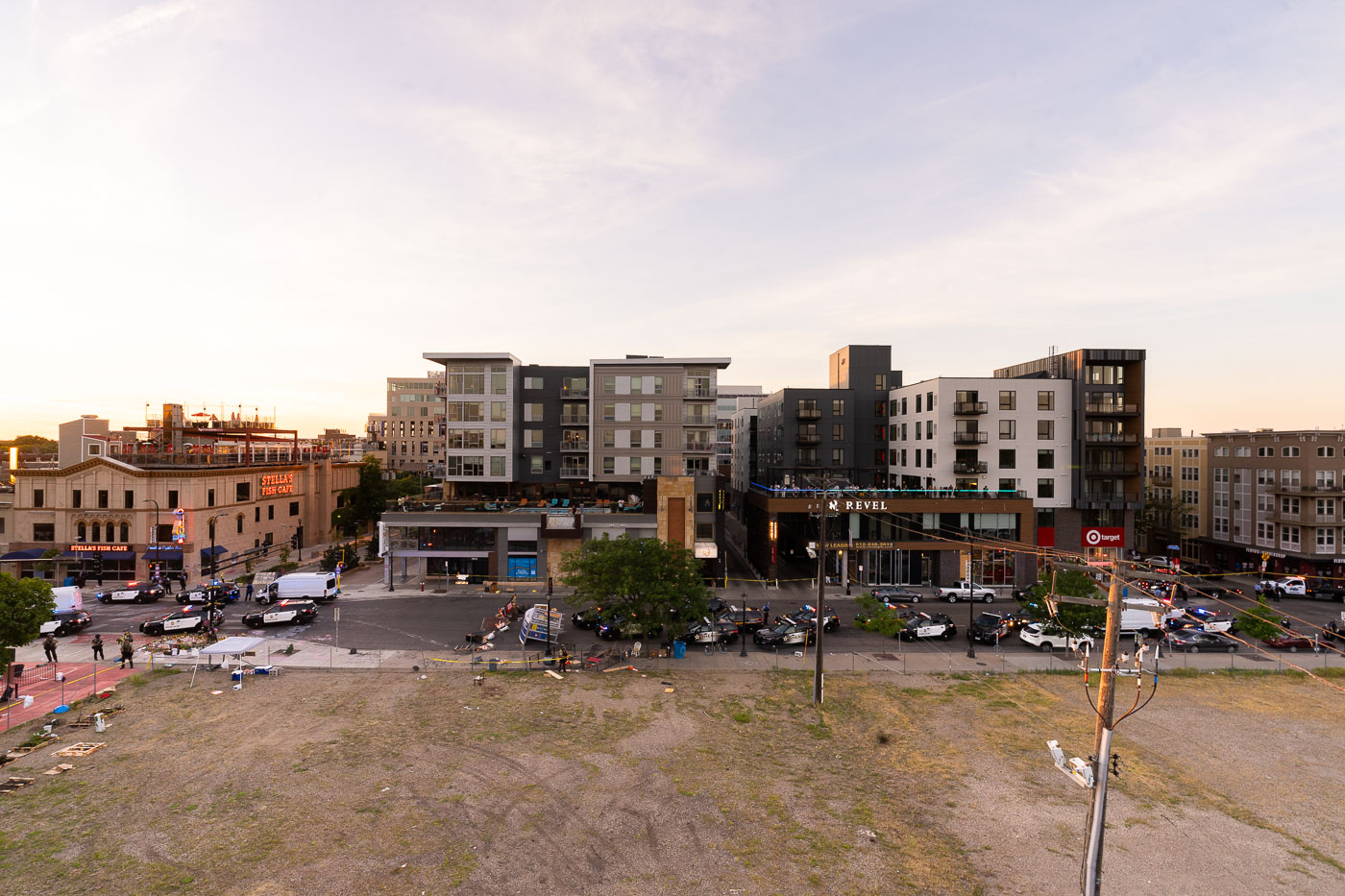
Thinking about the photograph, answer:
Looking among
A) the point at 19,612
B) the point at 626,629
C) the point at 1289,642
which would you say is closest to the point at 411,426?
the point at 19,612

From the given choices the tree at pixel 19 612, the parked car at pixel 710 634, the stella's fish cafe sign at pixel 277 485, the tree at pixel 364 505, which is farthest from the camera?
the tree at pixel 364 505

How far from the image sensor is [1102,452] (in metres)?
58.0

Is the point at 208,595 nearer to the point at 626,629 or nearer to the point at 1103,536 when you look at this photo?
the point at 626,629

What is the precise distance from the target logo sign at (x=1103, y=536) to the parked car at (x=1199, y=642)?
19274 millimetres

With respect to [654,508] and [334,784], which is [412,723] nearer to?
[334,784]

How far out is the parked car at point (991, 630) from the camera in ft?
125

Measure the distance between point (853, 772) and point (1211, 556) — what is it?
76595mm

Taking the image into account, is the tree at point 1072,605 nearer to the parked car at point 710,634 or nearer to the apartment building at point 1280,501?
the parked car at point 710,634

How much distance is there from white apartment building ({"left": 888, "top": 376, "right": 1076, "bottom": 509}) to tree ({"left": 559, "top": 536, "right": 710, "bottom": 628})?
34.7 m

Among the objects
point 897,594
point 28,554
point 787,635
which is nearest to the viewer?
point 787,635

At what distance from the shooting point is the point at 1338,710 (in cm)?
2769

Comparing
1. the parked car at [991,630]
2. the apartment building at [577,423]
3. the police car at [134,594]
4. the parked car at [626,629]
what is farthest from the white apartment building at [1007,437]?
the police car at [134,594]

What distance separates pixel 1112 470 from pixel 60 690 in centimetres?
7461

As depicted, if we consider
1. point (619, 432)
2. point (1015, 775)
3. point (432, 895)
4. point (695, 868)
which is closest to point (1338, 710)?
point (1015, 775)
